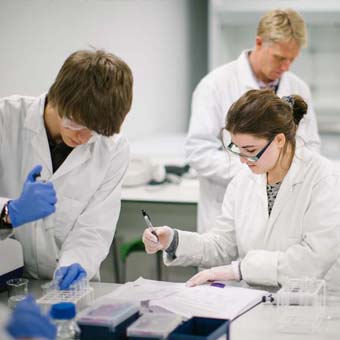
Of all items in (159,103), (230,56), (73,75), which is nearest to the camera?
(73,75)

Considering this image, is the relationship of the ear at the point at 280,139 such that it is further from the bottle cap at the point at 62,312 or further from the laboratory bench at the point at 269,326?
the bottle cap at the point at 62,312

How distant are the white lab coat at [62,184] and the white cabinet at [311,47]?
9.47ft

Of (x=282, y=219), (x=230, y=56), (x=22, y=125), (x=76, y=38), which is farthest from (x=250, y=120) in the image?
(x=230, y=56)

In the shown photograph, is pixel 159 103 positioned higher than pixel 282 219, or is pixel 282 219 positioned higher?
pixel 159 103

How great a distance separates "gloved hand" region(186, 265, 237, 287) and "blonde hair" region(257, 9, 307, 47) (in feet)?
3.87

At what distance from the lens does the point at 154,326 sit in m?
1.49

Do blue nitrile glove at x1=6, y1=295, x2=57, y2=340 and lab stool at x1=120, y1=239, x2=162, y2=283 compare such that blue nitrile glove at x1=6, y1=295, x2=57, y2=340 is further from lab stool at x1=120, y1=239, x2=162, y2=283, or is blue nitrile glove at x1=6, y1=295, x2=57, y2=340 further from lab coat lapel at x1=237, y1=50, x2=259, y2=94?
lab stool at x1=120, y1=239, x2=162, y2=283

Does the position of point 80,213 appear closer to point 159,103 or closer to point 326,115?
point 159,103

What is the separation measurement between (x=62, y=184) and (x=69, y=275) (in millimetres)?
332

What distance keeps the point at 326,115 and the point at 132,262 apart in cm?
218

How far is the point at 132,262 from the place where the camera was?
3850mm

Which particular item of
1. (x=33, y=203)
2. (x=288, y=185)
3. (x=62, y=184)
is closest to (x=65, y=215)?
(x=62, y=184)

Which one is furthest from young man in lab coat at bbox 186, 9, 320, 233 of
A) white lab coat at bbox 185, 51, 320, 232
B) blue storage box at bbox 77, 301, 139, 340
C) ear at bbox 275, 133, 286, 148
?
blue storage box at bbox 77, 301, 139, 340

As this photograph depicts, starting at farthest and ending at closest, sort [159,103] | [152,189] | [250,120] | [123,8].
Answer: [159,103] → [123,8] → [152,189] → [250,120]
